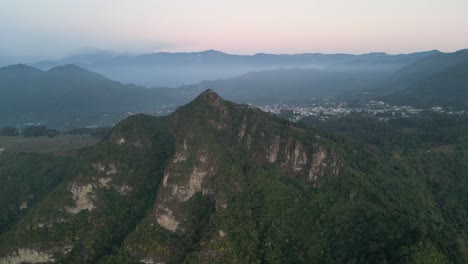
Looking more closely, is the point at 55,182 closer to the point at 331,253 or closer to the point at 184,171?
the point at 184,171

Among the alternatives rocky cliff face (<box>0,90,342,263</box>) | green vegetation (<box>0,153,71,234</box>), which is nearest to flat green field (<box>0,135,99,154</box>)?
green vegetation (<box>0,153,71,234</box>)

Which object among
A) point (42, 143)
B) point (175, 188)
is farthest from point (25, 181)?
point (42, 143)

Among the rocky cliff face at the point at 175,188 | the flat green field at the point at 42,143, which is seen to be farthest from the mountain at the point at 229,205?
the flat green field at the point at 42,143

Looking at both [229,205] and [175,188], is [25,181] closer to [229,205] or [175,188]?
[175,188]

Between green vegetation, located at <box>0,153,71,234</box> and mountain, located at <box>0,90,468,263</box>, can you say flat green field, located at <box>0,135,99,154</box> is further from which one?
mountain, located at <box>0,90,468,263</box>

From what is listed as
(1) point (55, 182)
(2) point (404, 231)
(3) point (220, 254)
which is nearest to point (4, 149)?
(1) point (55, 182)

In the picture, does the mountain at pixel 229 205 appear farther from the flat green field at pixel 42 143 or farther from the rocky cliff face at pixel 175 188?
the flat green field at pixel 42 143
